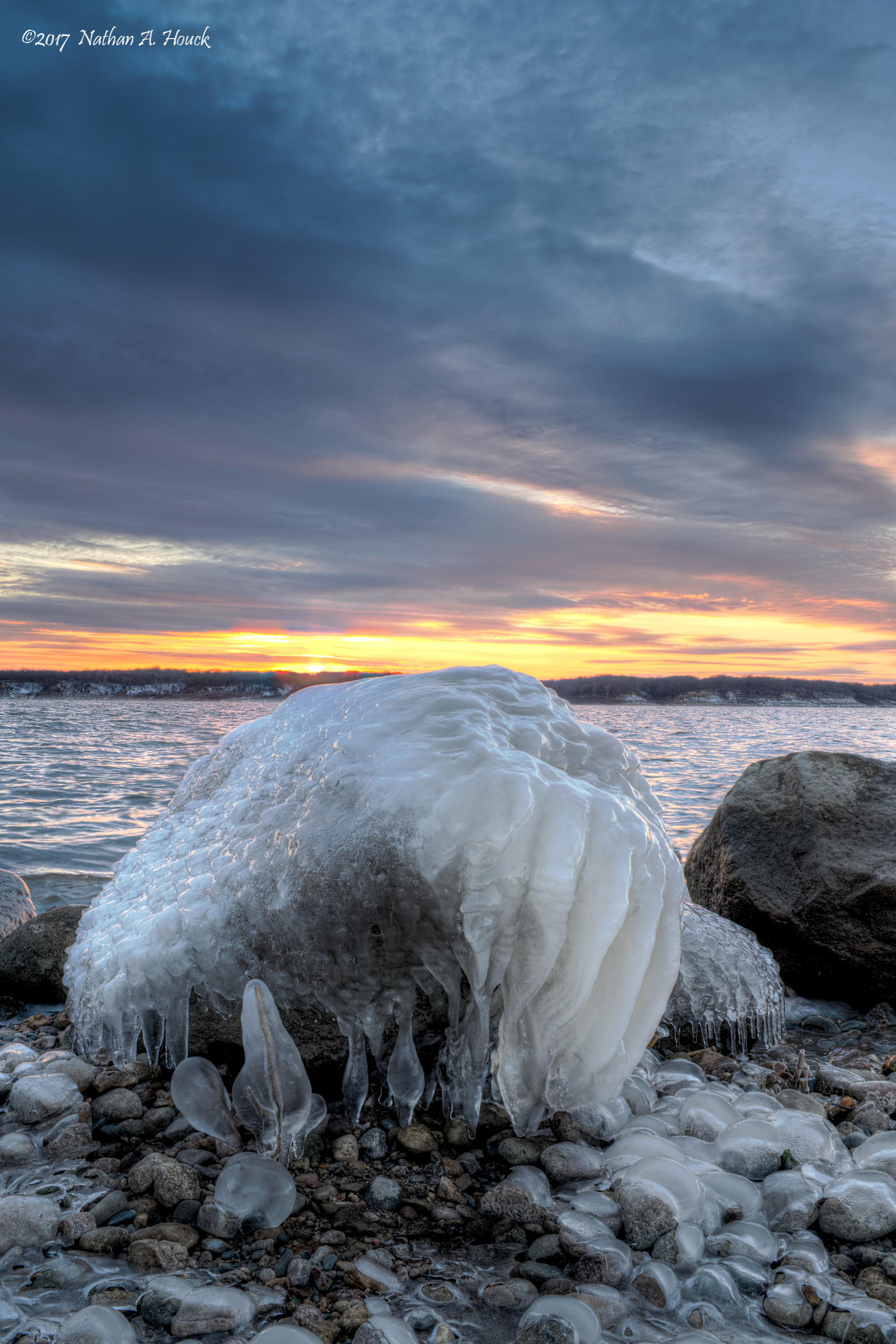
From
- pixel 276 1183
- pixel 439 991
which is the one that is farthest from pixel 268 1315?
pixel 439 991

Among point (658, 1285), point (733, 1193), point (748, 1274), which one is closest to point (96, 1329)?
point (658, 1285)

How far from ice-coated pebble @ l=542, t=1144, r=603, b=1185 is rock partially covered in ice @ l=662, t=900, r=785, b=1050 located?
155 centimetres

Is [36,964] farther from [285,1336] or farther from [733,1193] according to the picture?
[733,1193]

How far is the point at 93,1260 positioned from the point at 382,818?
4.76ft

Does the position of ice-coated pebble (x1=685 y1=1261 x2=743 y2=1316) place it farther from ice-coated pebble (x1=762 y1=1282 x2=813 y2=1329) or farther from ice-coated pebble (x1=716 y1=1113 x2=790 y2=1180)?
ice-coated pebble (x1=716 y1=1113 x2=790 y2=1180)

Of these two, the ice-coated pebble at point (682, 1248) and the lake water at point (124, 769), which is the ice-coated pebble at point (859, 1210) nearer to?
the ice-coated pebble at point (682, 1248)

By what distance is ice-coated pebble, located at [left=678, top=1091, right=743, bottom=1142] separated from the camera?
2951mm

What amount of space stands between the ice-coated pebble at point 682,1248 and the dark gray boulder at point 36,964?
3.71 metres

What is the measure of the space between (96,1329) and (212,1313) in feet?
0.86

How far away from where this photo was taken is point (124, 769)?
1480 centimetres

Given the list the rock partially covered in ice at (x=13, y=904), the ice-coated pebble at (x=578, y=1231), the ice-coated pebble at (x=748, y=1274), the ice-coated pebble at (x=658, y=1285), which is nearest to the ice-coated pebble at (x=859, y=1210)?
the ice-coated pebble at (x=748, y=1274)

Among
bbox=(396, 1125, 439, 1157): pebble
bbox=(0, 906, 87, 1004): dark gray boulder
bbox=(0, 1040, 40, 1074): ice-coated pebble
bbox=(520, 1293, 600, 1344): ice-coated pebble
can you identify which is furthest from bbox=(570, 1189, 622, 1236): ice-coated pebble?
bbox=(0, 906, 87, 1004): dark gray boulder

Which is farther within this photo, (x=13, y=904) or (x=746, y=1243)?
(x=13, y=904)

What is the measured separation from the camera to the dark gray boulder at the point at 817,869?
16.0 ft
